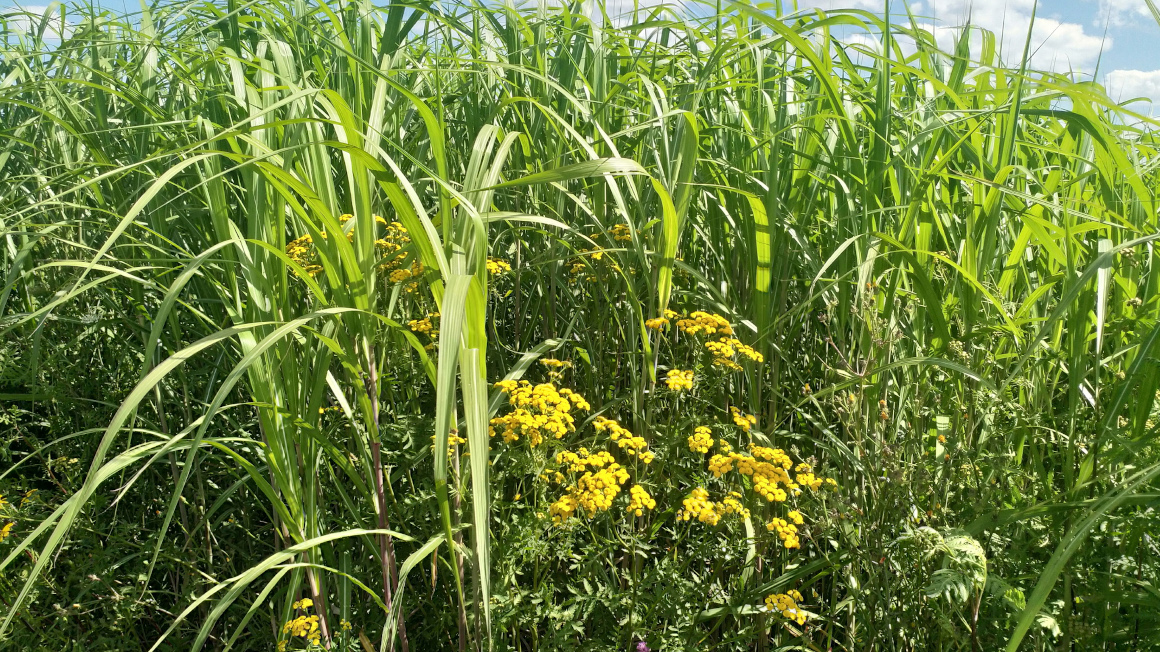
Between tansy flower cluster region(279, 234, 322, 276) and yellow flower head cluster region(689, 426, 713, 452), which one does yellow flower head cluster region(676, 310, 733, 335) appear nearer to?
yellow flower head cluster region(689, 426, 713, 452)

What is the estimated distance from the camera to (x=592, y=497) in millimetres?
1438

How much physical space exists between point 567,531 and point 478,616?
25 cm

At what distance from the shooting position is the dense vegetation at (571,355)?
4.63 ft

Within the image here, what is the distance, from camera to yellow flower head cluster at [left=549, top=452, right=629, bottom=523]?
142 cm

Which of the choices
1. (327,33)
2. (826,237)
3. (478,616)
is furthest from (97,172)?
(826,237)

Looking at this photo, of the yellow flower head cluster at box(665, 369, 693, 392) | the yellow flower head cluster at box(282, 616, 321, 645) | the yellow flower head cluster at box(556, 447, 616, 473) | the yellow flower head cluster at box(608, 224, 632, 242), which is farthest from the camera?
the yellow flower head cluster at box(608, 224, 632, 242)

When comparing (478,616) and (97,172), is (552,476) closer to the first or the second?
(478,616)

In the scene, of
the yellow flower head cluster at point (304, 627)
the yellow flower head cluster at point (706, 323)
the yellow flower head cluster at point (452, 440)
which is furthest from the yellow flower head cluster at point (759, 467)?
the yellow flower head cluster at point (304, 627)

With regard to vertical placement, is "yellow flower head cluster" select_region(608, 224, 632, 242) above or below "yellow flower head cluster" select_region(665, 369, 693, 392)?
above

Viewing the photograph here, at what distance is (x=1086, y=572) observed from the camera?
5.14 feet

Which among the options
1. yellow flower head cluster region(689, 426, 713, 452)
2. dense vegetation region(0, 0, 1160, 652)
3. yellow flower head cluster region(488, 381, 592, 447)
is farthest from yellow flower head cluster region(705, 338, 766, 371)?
yellow flower head cluster region(488, 381, 592, 447)

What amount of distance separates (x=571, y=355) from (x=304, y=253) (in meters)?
0.74

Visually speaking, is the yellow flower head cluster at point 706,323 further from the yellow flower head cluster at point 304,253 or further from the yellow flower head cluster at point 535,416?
the yellow flower head cluster at point 304,253

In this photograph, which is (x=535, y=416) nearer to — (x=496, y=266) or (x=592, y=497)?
(x=592, y=497)
